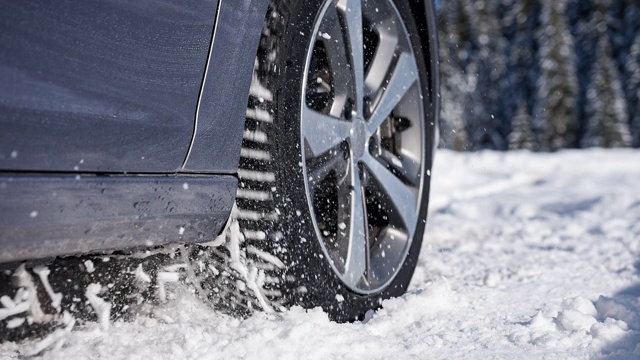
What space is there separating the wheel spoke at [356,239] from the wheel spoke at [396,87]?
230 millimetres

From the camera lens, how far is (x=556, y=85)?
132 feet

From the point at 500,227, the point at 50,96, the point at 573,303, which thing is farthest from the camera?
the point at 500,227

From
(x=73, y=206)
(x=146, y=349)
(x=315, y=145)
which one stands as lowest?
(x=146, y=349)

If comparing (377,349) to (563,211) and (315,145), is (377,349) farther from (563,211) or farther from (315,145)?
(563,211)

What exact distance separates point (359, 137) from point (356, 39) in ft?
1.01

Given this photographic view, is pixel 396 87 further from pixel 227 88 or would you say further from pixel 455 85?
pixel 455 85

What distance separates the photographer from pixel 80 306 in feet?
5.96

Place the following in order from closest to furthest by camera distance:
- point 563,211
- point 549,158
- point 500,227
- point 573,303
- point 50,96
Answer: point 50,96 < point 573,303 < point 500,227 < point 563,211 < point 549,158

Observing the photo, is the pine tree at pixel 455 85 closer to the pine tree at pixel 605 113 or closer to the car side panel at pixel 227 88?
the pine tree at pixel 605 113

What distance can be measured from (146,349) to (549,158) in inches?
494

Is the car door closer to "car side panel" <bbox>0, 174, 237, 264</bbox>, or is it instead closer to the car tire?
"car side panel" <bbox>0, 174, 237, 264</bbox>

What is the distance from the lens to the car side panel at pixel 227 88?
1662 mm

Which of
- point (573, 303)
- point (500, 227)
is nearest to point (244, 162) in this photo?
point (573, 303)

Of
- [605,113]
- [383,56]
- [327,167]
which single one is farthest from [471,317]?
[605,113]
